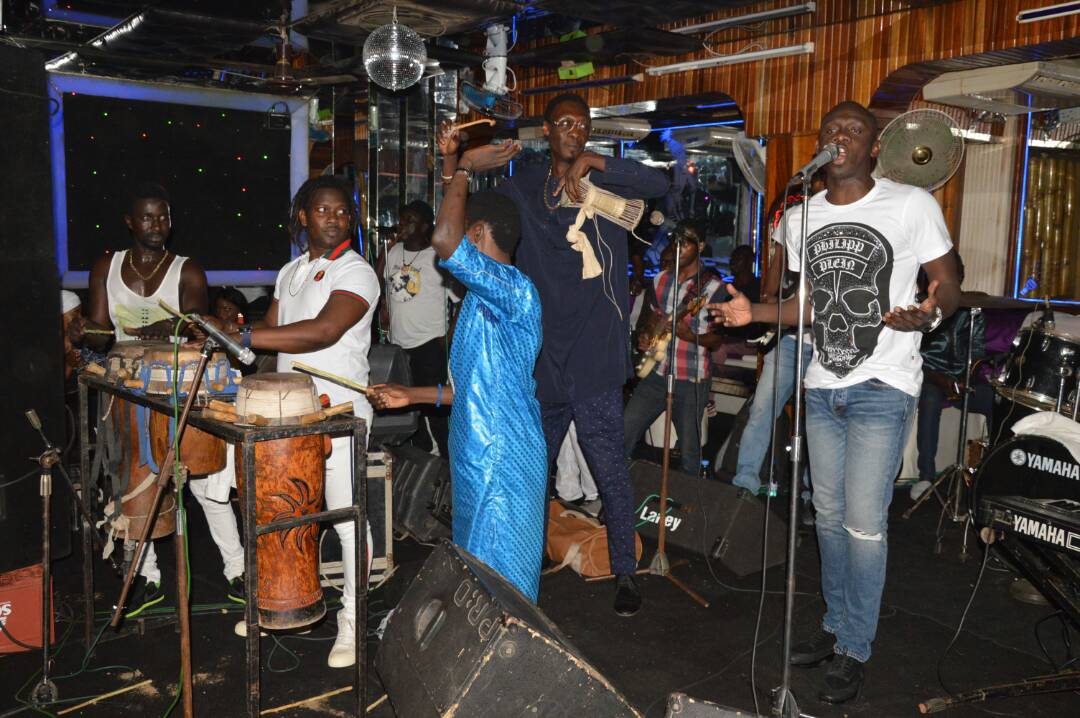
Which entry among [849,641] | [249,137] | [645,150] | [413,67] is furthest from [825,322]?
[645,150]

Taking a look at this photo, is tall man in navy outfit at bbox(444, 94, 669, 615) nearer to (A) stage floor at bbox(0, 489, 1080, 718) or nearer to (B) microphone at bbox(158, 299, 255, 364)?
(A) stage floor at bbox(0, 489, 1080, 718)

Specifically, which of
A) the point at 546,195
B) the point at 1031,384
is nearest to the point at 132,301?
the point at 546,195

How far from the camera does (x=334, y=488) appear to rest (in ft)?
12.7

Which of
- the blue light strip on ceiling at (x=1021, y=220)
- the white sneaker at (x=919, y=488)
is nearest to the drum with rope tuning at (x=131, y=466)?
the white sneaker at (x=919, y=488)

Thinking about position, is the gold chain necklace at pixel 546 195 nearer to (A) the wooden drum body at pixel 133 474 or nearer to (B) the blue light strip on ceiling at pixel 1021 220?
(A) the wooden drum body at pixel 133 474

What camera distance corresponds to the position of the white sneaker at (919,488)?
6.83 metres

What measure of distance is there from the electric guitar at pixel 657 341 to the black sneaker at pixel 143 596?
316 centimetres

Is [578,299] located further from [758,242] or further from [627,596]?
[758,242]

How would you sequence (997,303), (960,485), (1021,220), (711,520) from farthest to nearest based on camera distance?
(1021,220)
(997,303)
(960,485)
(711,520)

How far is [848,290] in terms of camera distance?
3.48 meters

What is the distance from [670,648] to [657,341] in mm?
2393

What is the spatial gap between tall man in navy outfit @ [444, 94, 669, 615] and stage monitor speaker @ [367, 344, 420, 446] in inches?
50.0

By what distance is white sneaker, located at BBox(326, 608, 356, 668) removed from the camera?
12.8 ft

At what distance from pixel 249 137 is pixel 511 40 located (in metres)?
3.62
